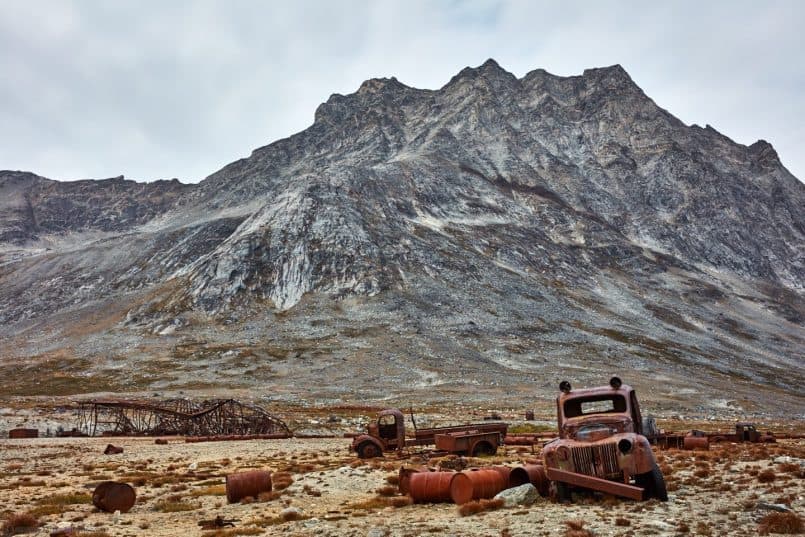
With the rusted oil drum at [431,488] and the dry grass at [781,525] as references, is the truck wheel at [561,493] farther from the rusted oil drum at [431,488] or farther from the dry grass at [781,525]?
the dry grass at [781,525]

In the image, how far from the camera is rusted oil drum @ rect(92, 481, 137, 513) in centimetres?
1530

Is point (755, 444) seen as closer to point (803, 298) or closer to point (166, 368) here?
point (166, 368)

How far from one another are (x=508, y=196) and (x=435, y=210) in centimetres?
3144

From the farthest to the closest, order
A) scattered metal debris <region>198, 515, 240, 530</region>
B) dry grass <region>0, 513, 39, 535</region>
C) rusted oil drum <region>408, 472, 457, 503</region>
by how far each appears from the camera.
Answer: rusted oil drum <region>408, 472, 457, 503</region>, scattered metal debris <region>198, 515, 240, 530</region>, dry grass <region>0, 513, 39, 535</region>

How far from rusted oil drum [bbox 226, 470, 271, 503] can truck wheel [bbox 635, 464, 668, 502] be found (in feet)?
34.0

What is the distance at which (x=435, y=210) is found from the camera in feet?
575

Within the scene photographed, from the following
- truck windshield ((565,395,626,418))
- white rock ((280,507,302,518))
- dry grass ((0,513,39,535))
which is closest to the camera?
dry grass ((0,513,39,535))

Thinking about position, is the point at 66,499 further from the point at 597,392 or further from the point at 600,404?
the point at 600,404

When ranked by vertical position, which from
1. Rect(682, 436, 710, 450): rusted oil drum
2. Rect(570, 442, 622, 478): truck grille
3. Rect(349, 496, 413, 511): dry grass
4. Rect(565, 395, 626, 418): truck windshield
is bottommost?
Rect(682, 436, 710, 450): rusted oil drum

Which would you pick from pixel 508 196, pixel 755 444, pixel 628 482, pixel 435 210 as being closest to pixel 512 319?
pixel 435 210

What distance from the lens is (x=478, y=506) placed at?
1358 centimetres

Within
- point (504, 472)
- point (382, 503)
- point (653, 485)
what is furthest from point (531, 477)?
point (382, 503)

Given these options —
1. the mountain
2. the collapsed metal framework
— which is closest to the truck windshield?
the collapsed metal framework

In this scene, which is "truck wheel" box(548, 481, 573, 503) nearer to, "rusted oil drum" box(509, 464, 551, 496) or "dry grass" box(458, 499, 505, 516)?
"rusted oil drum" box(509, 464, 551, 496)
